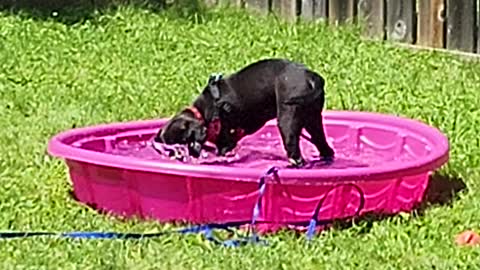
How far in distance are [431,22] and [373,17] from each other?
57 centimetres

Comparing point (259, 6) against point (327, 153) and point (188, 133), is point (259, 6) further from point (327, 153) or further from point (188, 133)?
point (188, 133)

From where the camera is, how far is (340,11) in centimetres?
1049

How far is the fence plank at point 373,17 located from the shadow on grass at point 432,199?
12.3 ft

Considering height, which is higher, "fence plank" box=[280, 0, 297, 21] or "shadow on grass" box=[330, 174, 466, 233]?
"shadow on grass" box=[330, 174, 466, 233]

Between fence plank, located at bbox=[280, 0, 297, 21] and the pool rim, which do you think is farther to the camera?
fence plank, located at bbox=[280, 0, 297, 21]

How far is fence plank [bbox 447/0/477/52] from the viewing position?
9516 mm

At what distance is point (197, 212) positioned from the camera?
5730mm

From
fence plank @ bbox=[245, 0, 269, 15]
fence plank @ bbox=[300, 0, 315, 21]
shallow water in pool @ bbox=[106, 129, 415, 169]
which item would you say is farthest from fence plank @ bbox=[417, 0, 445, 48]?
shallow water in pool @ bbox=[106, 129, 415, 169]

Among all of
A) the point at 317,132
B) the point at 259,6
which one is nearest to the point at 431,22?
the point at 259,6

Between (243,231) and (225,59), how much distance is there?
4014 mm

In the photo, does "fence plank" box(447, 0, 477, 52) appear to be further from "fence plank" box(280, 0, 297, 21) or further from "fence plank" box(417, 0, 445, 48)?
→ "fence plank" box(280, 0, 297, 21)

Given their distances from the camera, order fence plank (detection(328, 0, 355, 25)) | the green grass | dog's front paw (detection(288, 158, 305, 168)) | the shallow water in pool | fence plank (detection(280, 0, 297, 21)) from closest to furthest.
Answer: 1. the green grass
2. dog's front paw (detection(288, 158, 305, 168))
3. the shallow water in pool
4. fence plank (detection(328, 0, 355, 25))
5. fence plank (detection(280, 0, 297, 21))

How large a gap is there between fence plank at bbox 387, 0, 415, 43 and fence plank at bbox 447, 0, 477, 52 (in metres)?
0.36

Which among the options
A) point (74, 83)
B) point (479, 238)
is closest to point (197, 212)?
point (479, 238)
